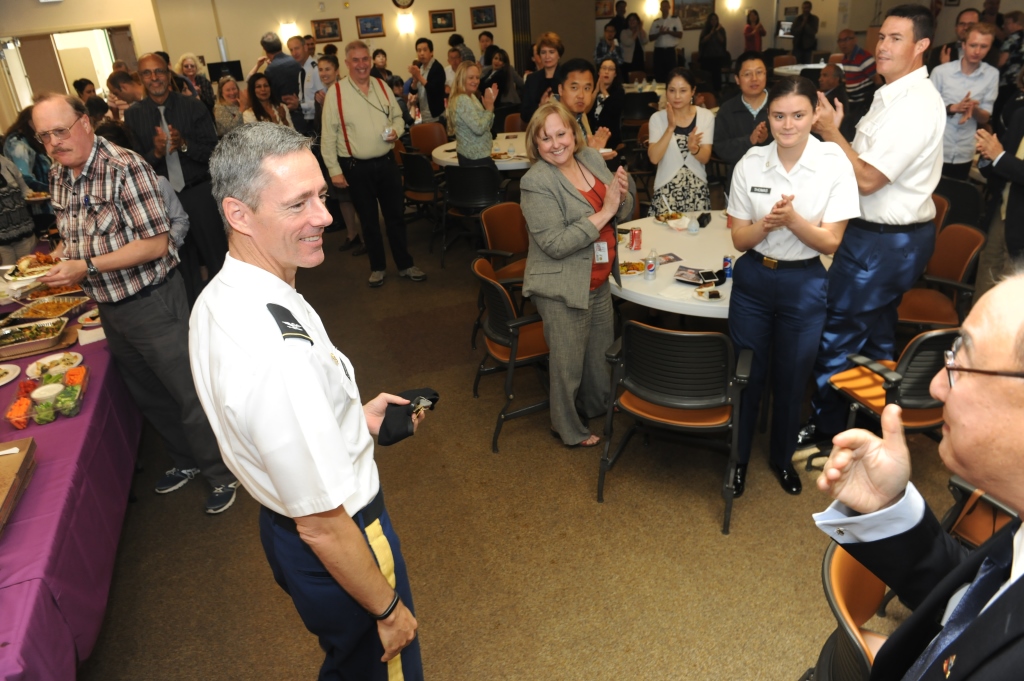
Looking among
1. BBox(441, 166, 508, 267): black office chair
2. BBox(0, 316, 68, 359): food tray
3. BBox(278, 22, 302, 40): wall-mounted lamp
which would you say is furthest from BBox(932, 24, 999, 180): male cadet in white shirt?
BBox(278, 22, 302, 40): wall-mounted lamp

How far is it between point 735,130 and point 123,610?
4435 millimetres

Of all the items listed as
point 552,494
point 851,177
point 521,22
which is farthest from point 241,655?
point 521,22

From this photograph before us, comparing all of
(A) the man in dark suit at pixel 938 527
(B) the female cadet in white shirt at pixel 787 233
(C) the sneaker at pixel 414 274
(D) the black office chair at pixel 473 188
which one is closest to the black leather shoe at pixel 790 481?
(B) the female cadet in white shirt at pixel 787 233

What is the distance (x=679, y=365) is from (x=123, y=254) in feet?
7.76

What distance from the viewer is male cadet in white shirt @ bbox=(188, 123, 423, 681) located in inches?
53.2

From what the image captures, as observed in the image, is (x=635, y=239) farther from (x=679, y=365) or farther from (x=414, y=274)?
(x=414, y=274)

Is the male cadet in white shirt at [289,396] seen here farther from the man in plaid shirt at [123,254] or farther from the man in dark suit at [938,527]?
the man in plaid shirt at [123,254]

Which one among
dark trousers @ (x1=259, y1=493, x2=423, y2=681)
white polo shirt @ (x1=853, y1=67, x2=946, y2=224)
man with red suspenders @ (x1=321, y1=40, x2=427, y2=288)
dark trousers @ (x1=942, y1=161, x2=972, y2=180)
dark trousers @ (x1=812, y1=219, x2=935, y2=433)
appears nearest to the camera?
dark trousers @ (x1=259, y1=493, x2=423, y2=681)

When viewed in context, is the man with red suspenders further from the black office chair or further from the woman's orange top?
the woman's orange top

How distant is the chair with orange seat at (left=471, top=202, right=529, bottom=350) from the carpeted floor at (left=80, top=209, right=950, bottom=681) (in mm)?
1013

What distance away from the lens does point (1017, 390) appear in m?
0.93

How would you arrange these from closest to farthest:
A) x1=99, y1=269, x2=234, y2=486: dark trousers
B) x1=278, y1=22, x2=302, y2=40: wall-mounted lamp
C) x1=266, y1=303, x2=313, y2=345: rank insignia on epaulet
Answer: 1. x1=266, y1=303, x2=313, y2=345: rank insignia on epaulet
2. x1=99, y1=269, x2=234, y2=486: dark trousers
3. x1=278, y1=22, x2=302, y2=40: wall-mounted lamp

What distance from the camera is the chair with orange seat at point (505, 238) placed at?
4.36 meters

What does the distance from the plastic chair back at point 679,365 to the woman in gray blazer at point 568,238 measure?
1.38 ft
